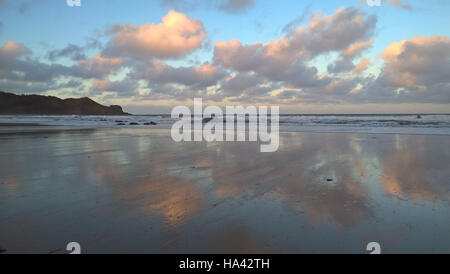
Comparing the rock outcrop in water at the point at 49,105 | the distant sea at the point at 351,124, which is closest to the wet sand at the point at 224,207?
the distant sea at the point at 351,124

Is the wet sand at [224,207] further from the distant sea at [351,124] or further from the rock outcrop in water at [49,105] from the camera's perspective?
the rock outcrop in water at [49,105]

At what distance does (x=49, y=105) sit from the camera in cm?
14225

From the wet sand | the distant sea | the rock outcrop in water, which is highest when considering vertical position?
the rock outcrop in water

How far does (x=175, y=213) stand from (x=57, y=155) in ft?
24.5

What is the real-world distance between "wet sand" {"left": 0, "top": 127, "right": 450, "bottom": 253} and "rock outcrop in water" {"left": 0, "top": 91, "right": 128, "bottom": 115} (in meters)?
143

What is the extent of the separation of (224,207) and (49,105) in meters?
170

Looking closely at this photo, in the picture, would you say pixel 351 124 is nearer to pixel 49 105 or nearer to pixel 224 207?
pixel 224 207

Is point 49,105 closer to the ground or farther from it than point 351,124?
farther from it

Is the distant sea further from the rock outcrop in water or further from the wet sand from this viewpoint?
the rock outcrop in water

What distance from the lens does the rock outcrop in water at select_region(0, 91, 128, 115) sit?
137 metres

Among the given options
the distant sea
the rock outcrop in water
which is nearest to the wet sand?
the distant sea

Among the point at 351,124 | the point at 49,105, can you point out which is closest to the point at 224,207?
the point at 351,124

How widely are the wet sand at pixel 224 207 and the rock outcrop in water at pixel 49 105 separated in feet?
469
